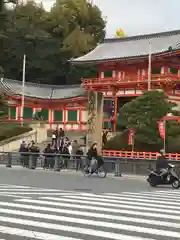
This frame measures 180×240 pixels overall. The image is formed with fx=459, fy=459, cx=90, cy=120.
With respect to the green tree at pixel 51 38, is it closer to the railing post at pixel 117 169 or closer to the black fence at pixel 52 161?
the black fence at pixel 52 161

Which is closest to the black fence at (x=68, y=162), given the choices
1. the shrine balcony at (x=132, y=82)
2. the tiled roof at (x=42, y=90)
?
the shrine balcony at (x=132, y=82)

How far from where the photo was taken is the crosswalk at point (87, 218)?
277 inches

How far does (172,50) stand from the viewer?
136 feet

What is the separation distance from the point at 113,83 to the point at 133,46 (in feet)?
18.1

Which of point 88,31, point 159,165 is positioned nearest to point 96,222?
point 159,165

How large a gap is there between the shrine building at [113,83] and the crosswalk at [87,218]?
29926 mm

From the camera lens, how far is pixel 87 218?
8.51 metres

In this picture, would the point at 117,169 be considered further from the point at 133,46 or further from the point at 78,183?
the point at 133,46

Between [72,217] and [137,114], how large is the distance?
24493 mm

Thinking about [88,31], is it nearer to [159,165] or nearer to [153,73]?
[153,73]

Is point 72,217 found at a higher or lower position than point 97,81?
lower

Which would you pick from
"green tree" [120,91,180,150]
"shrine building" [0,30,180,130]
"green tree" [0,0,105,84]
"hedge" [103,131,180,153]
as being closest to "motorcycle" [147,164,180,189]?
"green tree" [120,91,180,150]

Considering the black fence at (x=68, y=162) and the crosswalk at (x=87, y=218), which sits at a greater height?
the black fence at (x=68, y=162)

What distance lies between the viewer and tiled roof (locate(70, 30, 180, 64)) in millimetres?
45062
